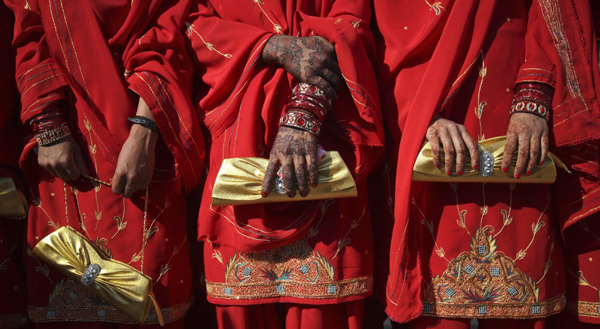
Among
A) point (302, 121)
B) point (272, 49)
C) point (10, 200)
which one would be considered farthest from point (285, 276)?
point (10, 200)

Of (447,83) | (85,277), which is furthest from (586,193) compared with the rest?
(85,277)

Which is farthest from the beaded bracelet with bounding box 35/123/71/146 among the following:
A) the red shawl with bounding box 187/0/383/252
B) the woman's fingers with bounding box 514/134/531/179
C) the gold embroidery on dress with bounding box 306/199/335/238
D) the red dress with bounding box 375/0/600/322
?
the woman's fingers with bounding box 514/134/531/179

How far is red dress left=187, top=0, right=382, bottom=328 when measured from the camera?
183cm

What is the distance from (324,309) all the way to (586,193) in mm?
1083

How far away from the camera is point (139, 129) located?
1966 millimetres

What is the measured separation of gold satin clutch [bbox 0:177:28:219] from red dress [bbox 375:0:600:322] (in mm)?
1567

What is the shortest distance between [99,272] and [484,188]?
151cm

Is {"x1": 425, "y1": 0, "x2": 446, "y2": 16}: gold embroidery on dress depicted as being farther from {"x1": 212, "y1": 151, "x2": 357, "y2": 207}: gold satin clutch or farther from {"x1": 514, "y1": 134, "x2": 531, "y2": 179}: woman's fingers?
{"x1": 212, "y1": 151, "x2": 357, "y2": 207}: gold satin clutch

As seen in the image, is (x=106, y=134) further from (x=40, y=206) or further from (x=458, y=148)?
(x=458, y=148)

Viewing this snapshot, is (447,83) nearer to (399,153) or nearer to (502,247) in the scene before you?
(399,153)

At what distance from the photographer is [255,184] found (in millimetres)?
1738

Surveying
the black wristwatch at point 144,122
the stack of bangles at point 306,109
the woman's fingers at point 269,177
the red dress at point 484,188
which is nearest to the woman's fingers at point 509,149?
the red dress at point 484,188

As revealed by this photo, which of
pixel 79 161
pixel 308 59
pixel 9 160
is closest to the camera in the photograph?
pixel 308 59

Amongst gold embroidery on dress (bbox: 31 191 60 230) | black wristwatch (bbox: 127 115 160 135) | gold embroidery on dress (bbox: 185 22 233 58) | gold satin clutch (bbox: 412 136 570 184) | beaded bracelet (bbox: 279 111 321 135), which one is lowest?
gold embroidery on dress (bbox: 31 191 60 230)
